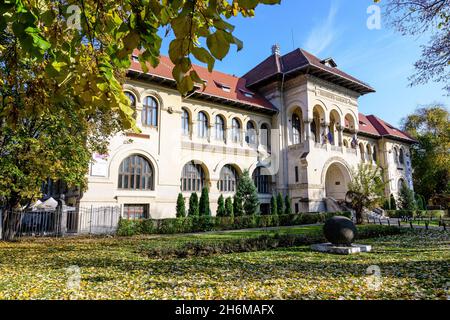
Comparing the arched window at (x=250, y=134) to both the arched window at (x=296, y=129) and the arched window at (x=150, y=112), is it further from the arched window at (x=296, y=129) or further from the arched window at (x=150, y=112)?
the arched window at (x=150, y=112)

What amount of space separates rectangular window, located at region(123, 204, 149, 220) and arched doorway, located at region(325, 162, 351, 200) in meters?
20.3

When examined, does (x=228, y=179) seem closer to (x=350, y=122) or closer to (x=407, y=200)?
(x=350, y=122)

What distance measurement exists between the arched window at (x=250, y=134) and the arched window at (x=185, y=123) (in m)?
6.17

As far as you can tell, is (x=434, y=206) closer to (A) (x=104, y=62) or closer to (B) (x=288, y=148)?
(B) (x=288, y=148)

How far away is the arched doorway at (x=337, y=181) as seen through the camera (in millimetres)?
32156

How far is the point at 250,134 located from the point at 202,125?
17.2 feet

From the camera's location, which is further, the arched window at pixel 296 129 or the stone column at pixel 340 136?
the stone column at pixel 340 136

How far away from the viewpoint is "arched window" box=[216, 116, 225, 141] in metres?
27.3

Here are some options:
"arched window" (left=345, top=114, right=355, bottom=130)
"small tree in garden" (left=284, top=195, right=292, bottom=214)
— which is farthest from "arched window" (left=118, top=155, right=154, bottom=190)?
"arched window" (left=345, top=114, right=355, bottom=130)

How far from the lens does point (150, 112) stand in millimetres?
23062

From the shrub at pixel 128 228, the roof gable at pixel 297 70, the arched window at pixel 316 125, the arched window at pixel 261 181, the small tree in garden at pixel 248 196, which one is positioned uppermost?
the roof gable at pixel 297 70

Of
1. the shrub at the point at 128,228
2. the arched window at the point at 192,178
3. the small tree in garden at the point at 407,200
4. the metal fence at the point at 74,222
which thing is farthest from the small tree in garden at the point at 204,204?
the small tree in garden at the point at 407,200

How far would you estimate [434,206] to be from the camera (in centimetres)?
4494
